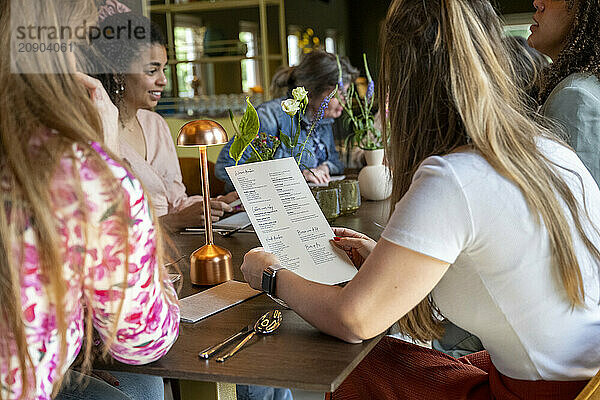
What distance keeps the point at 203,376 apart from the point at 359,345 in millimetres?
269

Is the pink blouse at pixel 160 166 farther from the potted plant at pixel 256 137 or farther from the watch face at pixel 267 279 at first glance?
the watch face at pixel 267 279

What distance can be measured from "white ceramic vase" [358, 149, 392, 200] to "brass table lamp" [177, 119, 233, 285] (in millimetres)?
1040

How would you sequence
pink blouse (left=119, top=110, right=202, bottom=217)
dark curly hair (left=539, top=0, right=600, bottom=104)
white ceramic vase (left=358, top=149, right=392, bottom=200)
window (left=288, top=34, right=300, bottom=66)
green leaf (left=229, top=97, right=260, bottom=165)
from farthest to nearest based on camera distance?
1. window (left=288, top=34, right=300, bottom=66)
2. pink blouse (left=119, top=110, right=202, bottom=217)
3. white ceramic vase (left=358, top=149, right=392, bottom=200)
4. dark curly hair (left=539, top=0, right=600, bottom=104)
5. green leaf (left=229, top=97, right=260, bottom=165)

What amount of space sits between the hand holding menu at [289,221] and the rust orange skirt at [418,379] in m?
0.19

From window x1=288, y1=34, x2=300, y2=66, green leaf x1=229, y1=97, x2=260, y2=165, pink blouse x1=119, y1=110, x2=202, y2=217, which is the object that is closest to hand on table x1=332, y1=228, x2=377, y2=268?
green leaf x1=229, y1=97, x2=260, y2=165

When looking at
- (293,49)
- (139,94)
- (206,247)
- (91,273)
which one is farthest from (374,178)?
(293,49)

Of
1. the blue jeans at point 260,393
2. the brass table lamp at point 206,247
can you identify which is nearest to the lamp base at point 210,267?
the brass table lamp at point 206,247

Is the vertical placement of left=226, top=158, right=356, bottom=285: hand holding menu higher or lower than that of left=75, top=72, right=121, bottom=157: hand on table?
lower

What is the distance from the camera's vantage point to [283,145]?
3.00m

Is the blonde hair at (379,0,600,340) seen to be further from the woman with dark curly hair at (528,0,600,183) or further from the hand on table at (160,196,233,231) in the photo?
the hand on table at (160,196,233,231)

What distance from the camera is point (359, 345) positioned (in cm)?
117

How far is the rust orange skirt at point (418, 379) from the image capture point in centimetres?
132

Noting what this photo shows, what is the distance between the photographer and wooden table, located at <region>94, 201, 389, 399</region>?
1056 mm

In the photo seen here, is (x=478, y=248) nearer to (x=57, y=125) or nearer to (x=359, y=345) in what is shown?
(x=359, y=345)
